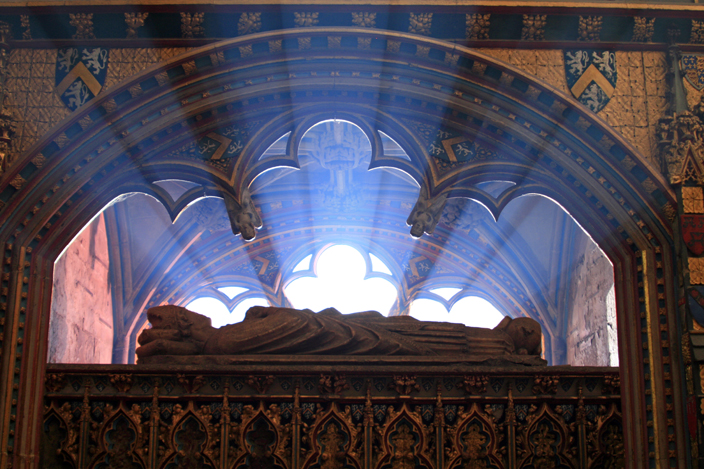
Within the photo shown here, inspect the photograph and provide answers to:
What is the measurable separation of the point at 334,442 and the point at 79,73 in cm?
374

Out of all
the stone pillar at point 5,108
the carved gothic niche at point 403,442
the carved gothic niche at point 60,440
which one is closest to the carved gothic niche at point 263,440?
the carved gothic niche at point 403,442

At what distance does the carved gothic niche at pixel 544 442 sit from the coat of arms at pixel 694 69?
9.76ft

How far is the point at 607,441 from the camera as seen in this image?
6281 mm

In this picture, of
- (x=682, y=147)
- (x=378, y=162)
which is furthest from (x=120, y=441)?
(x=682, y=147)

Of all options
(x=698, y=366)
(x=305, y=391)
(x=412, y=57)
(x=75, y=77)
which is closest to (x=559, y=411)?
(x=698, y=366)

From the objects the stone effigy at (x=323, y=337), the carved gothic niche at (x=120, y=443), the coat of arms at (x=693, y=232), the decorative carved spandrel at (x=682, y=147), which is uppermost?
the decorative carved spandrel at (x=682, y=147)

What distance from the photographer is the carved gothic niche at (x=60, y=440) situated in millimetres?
6141

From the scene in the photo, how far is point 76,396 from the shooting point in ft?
20.6

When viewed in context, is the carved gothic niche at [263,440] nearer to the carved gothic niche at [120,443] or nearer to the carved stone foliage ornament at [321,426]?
the carved stone foliage ornament at [321,426]

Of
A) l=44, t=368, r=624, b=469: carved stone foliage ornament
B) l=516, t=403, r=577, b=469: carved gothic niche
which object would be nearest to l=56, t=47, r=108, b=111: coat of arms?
l=44, t=368, r=624, b=469: carved stone foliage ornament

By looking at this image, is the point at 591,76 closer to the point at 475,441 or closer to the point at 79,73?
the point at 475,441

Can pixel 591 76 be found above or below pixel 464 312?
above

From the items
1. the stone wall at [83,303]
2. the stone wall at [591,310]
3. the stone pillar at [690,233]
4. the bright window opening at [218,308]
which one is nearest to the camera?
the stone pillar at [690,233]

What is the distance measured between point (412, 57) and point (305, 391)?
2981 millimetres
